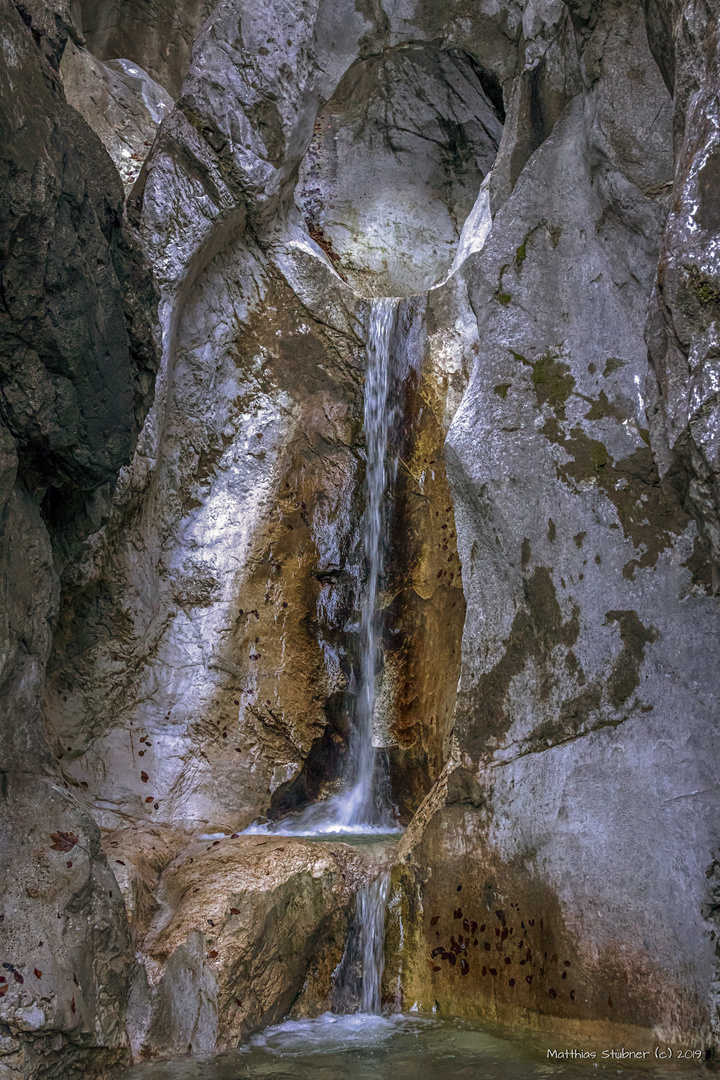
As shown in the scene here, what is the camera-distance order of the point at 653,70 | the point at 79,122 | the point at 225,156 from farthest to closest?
the point at 225,156 < the point at 653,70 < the point at 79,122

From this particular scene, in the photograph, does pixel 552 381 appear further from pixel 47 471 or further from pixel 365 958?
pixel 365 958

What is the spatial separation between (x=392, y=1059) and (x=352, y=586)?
A: 3710mm

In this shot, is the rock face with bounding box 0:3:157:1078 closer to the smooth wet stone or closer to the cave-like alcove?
the smooth wet stone

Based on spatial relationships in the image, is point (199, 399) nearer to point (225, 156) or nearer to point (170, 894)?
point (225, 156)

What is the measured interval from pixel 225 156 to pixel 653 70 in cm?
352

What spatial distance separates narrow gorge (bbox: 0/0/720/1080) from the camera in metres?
3.92

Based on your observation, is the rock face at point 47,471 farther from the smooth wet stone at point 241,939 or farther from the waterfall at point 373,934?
the waterfall at point 373,934

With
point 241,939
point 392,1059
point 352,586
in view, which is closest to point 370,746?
point 352,586

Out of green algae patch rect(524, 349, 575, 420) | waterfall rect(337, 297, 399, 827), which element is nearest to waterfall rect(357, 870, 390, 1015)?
waterfall rect(337, 297, 399, 827)

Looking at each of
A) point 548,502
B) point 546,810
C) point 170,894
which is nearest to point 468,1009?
point 546,810

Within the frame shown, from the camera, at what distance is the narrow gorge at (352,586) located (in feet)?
12.9

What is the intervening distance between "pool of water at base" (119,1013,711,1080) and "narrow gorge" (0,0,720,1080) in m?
0.03

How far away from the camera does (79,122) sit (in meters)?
4.39

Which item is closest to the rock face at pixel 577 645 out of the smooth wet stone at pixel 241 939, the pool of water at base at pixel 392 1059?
the pool of water at base at pixel 392 1059
